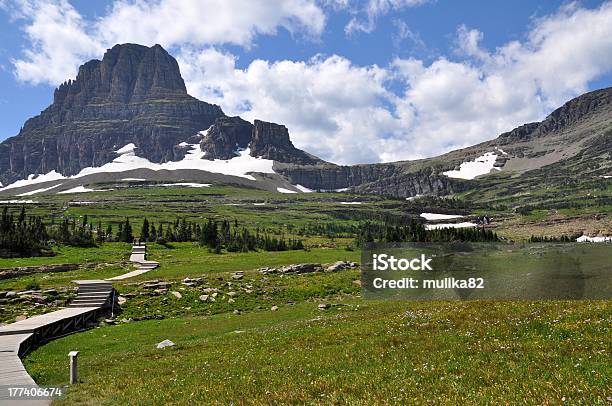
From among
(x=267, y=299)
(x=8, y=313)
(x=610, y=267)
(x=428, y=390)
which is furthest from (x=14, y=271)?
(x=610, y=267)

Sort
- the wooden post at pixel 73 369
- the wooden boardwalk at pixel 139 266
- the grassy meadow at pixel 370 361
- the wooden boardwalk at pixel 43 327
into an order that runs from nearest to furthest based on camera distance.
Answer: the grassy meadow at pixel 370 361, the wooden post at pixel 73 369, the wooden boardwalk at pixel 43 327, the wooden boardwalk at pixel 139 266

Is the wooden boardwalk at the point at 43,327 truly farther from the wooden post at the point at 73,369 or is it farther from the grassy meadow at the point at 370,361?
the wooden post at the point at 73,369

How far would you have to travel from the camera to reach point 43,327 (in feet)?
114

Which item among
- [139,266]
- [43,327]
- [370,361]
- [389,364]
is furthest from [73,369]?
[139,266]

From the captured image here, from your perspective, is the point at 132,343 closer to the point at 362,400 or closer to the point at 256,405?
the point at 256,405

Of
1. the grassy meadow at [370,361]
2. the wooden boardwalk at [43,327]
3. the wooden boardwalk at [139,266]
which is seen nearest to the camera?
the grassy meadow at [370,361]

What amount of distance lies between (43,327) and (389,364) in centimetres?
3069

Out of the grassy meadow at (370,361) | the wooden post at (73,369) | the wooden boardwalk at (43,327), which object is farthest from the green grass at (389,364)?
the wooden boardwalk at (43,327)

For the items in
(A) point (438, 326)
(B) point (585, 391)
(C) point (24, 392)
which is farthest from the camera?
(A) point (438, 326)

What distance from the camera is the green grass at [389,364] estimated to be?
12.2 m

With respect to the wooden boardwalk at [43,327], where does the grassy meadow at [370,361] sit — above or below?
above

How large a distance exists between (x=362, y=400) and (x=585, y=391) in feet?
18.5

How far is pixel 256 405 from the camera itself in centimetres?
1312

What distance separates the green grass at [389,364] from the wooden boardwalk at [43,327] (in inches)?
51.6
